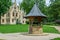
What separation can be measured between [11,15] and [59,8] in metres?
26.0

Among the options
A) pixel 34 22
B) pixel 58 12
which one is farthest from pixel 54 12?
pixel 34 22

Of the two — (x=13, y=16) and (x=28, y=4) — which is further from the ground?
(x=28, y=4)

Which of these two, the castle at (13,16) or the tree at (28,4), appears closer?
the tree at (28,4)

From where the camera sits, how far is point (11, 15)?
9244 centimetres

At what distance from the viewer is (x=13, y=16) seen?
93.7 m

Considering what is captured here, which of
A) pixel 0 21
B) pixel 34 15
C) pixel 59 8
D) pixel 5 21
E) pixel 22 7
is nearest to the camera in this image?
pixel 34 15

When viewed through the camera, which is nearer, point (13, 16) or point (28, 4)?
point (13, 16)

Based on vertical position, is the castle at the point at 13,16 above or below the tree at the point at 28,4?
below

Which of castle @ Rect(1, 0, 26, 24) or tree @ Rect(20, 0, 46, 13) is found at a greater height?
tree @ Rect(20, 0, 46, 13)

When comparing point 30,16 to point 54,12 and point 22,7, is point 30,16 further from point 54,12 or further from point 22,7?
point 22,7

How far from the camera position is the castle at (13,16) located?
92.1 metres

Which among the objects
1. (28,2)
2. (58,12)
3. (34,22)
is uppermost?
(28,2)

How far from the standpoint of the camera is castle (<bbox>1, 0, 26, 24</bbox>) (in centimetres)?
9206

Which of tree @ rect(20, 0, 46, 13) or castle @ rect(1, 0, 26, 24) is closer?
tree @ rect(20, 0, 46, 13)
